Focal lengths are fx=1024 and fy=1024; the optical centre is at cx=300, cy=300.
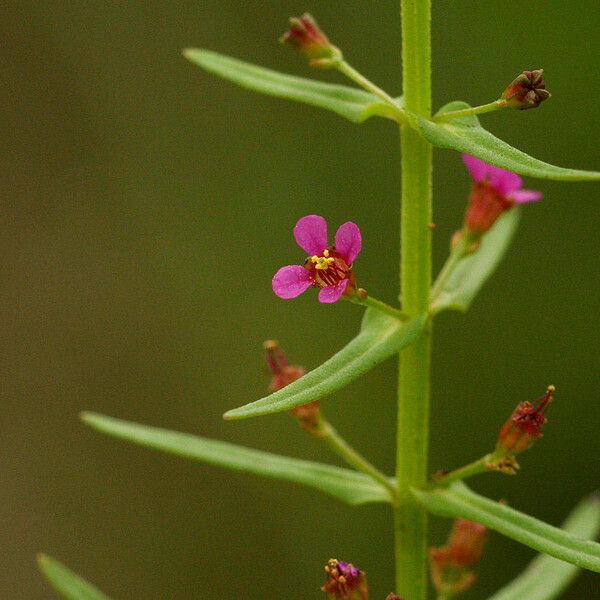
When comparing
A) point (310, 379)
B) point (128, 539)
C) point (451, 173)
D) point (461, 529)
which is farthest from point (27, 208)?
point (310, 379)

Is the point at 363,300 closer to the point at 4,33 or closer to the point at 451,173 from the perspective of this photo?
the point at 451,173

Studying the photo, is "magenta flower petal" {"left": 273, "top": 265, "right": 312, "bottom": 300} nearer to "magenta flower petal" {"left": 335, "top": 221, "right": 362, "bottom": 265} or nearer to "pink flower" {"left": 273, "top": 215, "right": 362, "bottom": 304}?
"pink flower" {"left": 273, "top": 215, "right": 362, "bottom": 304}

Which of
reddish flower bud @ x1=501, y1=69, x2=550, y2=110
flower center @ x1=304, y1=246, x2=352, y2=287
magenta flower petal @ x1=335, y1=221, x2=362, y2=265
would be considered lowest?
flower center @ x1=304, y1=246, x2=352, y2=287

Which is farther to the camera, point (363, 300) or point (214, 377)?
point (214, 377)

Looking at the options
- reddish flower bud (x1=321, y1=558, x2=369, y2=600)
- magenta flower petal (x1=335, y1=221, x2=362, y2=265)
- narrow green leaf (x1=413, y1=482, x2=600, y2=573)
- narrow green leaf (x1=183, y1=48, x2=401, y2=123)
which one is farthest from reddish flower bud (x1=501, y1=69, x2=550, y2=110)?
reddish flower bud (x1=321, y1=558, x2=369, y2=600)

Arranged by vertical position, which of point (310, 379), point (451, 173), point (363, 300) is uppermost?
point (451, 173)

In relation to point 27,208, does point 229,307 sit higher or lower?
lower

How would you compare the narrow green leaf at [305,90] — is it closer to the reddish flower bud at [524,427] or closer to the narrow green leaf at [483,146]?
the narrow green leaf at [483,146]
